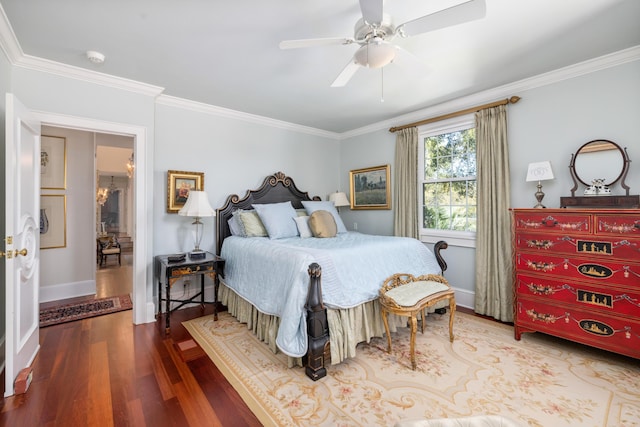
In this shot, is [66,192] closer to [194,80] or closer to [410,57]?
[194,80]

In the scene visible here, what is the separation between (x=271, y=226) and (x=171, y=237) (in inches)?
48.9

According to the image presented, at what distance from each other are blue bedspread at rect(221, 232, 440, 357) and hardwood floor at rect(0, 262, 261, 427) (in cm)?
57

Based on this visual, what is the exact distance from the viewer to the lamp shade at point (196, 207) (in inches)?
124

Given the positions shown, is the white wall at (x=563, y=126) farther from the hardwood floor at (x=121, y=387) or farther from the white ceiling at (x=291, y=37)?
the hardwood floor at (x=121, y=387)

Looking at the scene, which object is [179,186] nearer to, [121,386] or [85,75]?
[85,75]

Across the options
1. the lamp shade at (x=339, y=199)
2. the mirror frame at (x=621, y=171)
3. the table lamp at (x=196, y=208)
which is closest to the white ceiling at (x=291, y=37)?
the mirror frame at (x=621, y=171)

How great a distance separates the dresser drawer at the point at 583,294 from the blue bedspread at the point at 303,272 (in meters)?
0.84

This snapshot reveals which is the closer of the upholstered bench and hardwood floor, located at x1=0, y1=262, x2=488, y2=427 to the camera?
hardwood floor, located at x1=0, y1=262, x2=488, y2=427

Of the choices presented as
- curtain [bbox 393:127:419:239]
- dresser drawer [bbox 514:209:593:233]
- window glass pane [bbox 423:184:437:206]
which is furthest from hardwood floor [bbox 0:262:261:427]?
window glass pane [bbox 423:184:437:206]

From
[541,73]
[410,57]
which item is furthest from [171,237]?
[541,73]

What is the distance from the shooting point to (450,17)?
155 centimetres

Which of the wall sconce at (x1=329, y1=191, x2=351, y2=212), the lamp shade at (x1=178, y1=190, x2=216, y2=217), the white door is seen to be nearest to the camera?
the white door

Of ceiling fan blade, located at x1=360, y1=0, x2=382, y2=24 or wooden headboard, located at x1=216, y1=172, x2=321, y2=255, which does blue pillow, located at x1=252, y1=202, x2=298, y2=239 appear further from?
ceiling fan blade, located at x1=360, y1=0, x2=382, y2=24

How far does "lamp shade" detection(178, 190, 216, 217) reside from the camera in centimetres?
315
